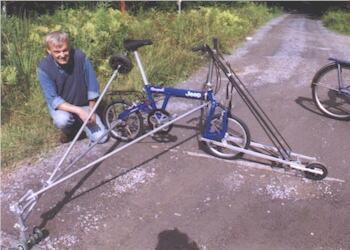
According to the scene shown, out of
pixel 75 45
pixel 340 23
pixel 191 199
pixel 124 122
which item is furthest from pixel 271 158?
pixel 340 23

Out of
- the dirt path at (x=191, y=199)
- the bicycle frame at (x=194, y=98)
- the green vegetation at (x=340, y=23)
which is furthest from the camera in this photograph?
the green vegetation at (x=340, y=23)

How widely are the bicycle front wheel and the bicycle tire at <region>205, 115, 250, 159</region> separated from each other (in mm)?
1984

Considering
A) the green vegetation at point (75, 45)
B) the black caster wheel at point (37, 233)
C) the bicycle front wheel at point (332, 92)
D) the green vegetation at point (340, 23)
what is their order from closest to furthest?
the black caster wheel at point (37, 233) < the green vegetation at point (75, 45) < the bicycle front wheel at point (332, 92) < the green vegetation at point (340, 23)

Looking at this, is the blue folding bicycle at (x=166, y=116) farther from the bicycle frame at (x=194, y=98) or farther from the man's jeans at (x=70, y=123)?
the man's jeans at (x=70, y=123)

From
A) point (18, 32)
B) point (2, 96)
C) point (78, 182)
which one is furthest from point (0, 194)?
point (18, 32)

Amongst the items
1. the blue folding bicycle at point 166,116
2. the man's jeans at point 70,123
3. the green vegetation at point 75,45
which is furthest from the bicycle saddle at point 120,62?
the green vegetation at point 75,45

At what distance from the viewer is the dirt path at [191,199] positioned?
3875 mm

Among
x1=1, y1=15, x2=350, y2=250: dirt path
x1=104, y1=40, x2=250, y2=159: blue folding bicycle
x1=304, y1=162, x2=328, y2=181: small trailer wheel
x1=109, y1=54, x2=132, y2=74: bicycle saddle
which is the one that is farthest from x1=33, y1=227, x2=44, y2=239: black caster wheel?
x1=304, y1=162, x2=328, y2=181: small trailer wheel

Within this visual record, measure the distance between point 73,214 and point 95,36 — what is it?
4758 mm

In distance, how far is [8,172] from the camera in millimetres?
4922

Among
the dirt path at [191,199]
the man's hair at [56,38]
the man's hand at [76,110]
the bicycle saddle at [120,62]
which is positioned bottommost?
the dirt path at [191,199]

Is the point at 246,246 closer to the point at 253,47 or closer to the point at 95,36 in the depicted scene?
the point at 95,36

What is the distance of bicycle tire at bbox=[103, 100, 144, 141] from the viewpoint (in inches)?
216

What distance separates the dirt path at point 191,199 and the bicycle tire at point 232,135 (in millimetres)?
102
